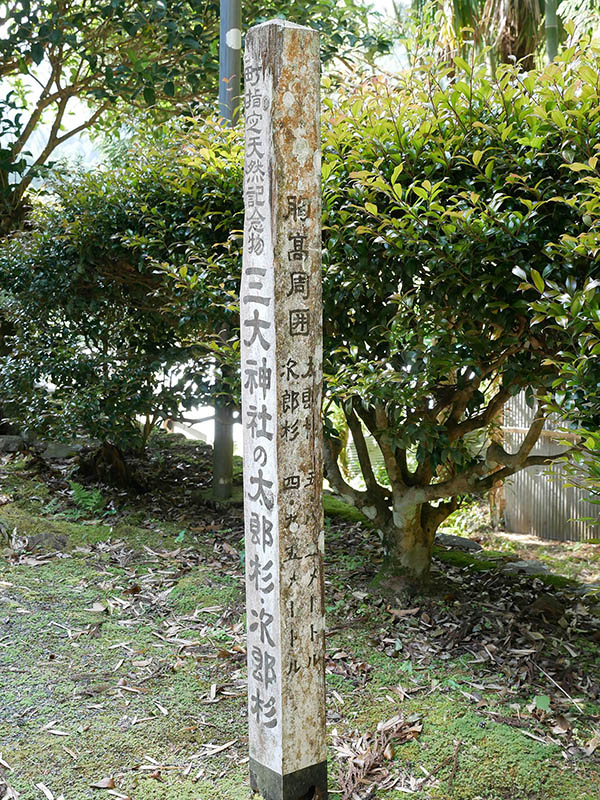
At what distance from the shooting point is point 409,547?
174 inches

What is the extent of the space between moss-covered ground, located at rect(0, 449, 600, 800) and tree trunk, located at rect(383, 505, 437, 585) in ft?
0.47

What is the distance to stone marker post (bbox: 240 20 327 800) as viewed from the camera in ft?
8.14

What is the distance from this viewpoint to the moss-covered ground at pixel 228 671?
289 cm

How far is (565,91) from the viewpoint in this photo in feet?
10.3

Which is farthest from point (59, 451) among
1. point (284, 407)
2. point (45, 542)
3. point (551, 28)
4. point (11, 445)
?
point (551, 28)

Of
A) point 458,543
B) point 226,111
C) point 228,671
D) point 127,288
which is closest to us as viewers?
point 228,671

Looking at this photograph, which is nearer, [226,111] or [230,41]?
[226,111]

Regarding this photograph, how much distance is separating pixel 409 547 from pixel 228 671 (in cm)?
130

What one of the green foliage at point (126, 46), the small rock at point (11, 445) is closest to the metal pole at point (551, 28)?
the green foliage at point (126, 46)

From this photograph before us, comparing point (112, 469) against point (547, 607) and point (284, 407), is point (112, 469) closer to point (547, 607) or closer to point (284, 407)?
point (547, 607)

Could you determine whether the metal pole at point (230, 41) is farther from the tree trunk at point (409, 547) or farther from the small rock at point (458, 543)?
the small rock at point (458, 543)

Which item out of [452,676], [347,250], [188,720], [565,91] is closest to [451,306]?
[347,250]

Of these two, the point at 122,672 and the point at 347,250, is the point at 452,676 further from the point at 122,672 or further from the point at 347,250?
the point at 347,250

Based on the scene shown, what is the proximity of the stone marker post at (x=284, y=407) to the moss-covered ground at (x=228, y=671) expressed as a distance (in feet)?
1.18
